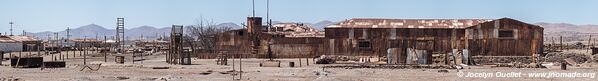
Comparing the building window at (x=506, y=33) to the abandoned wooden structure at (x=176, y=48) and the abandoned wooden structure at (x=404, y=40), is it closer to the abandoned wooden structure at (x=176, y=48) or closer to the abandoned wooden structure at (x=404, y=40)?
the abandoned wooden structure at (x=404, y=40)

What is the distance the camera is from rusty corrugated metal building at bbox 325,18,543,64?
48469 millimetres

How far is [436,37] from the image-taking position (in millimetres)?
50219

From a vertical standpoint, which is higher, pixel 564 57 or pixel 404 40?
pixel 404 40

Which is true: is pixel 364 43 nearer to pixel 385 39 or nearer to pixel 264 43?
pixel 385 39

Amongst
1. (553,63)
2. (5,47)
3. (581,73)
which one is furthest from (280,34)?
(5,47)

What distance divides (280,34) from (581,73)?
26284mm

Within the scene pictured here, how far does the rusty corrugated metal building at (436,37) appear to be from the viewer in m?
48.5

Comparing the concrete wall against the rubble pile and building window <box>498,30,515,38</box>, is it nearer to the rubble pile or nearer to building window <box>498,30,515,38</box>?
building window <box>498,30,515,38</box>

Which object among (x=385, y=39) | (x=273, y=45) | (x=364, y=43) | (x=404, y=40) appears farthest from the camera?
(x=273, y=45)

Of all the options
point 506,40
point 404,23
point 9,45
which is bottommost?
point 9,45

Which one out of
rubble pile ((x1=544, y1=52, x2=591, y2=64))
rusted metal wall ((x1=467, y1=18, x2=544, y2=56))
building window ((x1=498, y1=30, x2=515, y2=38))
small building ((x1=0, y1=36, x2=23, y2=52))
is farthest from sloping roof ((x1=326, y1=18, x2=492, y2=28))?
small building ((x1=0, y1=36, x2=23, y2=52))

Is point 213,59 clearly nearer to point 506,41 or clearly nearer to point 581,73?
point 506,41

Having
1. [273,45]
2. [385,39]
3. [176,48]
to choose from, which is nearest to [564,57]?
[385,39]

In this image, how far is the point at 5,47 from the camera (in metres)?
86.6
